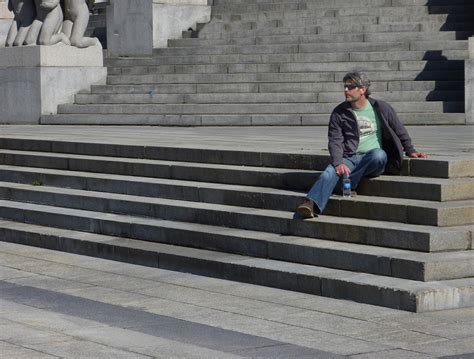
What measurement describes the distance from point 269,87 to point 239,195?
28.0ft

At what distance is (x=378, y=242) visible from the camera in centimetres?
962

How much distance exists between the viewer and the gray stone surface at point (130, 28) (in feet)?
77.4

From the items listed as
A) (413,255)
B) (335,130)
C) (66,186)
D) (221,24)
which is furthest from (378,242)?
(221,24)

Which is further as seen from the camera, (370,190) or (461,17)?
(461,17)

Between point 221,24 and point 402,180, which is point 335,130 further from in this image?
point 221,24

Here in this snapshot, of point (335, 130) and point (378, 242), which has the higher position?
point (335, 130)

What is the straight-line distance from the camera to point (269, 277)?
9805 mm

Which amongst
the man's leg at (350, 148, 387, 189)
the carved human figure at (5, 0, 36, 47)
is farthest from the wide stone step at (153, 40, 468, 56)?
the man's leg at (350, 148, 387, 189)

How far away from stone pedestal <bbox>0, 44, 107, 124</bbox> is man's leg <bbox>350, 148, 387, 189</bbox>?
11.9 metres

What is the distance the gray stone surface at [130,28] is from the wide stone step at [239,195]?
28.4ft

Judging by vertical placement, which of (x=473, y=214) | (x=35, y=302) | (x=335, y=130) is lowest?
(x=35, y=302)

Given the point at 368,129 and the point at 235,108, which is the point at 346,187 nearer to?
the point at 368,129

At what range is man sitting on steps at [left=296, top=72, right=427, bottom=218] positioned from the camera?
10227 mm

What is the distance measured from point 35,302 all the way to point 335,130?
285 centimetres
